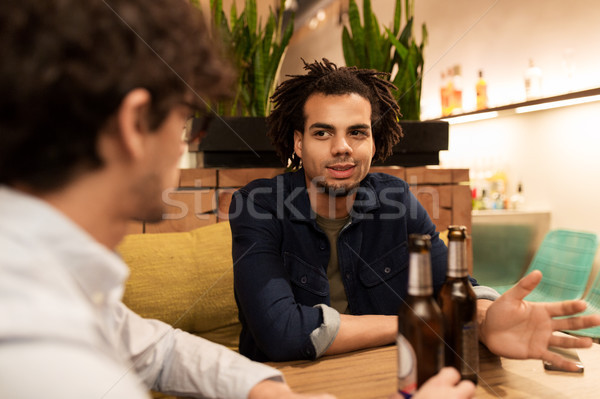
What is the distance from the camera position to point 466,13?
12.4 ft

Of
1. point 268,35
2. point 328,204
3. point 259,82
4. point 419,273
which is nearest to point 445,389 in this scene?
point 419,273

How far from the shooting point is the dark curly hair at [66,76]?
430 millimetres

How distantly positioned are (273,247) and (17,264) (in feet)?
2.69

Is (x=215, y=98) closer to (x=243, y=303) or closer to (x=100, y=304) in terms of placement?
(x=100, y=304)

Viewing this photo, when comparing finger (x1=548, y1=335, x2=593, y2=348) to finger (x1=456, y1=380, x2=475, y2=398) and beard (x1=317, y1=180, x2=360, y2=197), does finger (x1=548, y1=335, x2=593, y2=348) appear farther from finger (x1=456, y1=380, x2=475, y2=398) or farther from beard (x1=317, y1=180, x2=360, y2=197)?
beard (x1=317, y1=180, x2=360, y2=197)

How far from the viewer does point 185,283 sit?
1.50m

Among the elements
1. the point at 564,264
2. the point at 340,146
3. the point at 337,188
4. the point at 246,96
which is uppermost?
the point at 246,96

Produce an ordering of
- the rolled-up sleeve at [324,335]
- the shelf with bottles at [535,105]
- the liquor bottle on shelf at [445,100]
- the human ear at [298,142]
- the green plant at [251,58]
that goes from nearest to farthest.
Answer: the rolled-up sleeve at [324,335] < the human ear at [298,142] < the green plant at [251,58] < the shelf with bottles at [535,105] < the liquor bottle on shelf at [445,100]

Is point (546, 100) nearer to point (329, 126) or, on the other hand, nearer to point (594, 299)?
point (594, 299)

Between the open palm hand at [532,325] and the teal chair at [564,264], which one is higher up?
the open palm hand at [532,325]

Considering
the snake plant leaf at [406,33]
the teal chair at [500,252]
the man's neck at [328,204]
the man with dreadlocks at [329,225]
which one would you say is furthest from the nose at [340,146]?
the teal chair at [500,252]

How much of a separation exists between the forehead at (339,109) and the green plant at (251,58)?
767 mm

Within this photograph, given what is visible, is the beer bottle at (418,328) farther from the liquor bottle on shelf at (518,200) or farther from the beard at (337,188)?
the liquor bottle on shelf at (518,200)

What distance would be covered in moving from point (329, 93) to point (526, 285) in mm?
813
